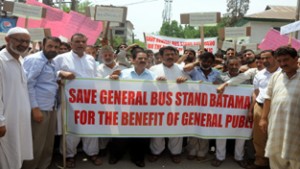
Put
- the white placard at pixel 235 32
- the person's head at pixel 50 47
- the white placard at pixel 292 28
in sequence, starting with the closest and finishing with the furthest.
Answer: the person's head at pixel 50 47
the white placard at pixel 292 28
the white placard at pixel 235 32

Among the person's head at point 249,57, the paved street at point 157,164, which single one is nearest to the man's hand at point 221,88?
the paved street at point 157,164

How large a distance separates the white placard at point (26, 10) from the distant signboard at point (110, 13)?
114 cm

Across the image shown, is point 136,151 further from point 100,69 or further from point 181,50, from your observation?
point 181,50

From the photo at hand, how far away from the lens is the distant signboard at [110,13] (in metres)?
6.04

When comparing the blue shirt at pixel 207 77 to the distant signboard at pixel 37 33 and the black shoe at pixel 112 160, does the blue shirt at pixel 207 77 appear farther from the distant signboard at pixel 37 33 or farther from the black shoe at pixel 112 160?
the distant signboard at pixel 37 33

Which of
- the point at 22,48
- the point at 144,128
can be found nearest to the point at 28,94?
the point at 22,48

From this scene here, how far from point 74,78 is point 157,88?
1219 millimetres

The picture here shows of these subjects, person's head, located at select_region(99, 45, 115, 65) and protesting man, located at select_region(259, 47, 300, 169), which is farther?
person's head, located at select_region(99, 45, 115, 65)

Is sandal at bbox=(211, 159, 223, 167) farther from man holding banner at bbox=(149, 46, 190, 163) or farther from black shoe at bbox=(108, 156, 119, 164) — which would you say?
black shoe at bbox=(108, 156, 119, 164)

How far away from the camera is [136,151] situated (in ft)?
17.3

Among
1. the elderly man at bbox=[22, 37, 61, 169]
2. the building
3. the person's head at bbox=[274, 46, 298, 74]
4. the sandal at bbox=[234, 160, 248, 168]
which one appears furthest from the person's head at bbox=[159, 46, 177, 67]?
the building

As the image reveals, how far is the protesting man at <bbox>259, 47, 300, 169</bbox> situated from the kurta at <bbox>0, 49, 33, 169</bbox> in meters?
2.91

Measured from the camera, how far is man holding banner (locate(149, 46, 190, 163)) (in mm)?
5254

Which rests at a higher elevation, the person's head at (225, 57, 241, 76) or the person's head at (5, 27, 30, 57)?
the person's head at (5, 27, 30, 57)
